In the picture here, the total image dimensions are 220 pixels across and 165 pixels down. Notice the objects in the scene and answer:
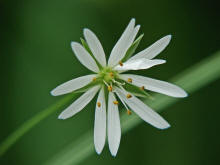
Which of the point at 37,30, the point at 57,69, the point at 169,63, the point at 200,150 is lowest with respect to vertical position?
the point at 200,150

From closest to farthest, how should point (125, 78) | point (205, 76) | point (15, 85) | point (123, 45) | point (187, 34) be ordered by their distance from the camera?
point (123, 45)
point (125, 78)
point (205, 76)
point (15, 85)
point (187, 34)

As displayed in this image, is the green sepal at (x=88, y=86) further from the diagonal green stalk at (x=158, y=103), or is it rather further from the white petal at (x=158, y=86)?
the diagonal green stalk at (x=158, y=103)

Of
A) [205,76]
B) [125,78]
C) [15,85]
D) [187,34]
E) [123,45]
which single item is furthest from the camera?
[187,34]

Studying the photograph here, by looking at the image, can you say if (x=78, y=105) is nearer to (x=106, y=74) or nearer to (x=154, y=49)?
(x=106, y=74)

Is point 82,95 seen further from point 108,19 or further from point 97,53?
point 108,19

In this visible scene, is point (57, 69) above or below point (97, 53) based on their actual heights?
above

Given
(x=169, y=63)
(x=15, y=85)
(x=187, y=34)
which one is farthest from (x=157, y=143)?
(x=15, y=85)

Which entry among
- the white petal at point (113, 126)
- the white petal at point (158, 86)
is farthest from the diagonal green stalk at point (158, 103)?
the white petal at point (158, 86)
